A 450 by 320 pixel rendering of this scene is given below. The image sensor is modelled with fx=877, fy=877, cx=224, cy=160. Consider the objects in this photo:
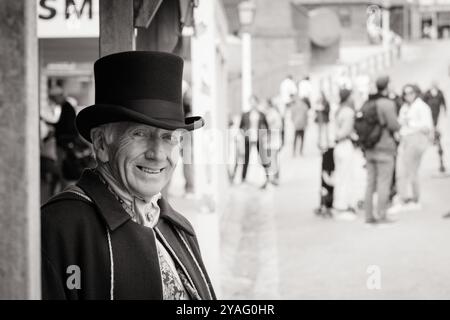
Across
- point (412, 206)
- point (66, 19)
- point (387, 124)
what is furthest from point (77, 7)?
point (412, 206)

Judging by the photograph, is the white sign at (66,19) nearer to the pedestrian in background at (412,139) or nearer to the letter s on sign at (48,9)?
the letter s on sign at (48,9)

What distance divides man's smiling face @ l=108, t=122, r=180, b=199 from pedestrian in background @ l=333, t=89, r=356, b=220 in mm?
7802

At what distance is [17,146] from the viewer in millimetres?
1604

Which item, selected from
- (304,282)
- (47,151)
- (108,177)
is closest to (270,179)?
(47,151)

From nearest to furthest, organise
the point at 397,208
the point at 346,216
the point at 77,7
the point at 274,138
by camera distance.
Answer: the point at 77,7 → the point at 346,216 → the point at 397,208 → the point at 274,138

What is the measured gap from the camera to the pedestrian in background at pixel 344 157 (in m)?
10.0

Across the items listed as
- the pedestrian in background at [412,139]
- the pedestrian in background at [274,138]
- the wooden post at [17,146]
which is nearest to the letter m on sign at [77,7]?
the pedestrian in background at [412,139]

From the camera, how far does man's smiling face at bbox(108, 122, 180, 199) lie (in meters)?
2.23

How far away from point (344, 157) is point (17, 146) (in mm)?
8803

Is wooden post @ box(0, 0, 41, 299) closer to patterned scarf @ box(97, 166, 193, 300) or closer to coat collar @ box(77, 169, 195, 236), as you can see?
coat collar @ box(77, 169, 195, 236)

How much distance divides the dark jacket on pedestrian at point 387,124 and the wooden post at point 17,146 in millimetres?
7711

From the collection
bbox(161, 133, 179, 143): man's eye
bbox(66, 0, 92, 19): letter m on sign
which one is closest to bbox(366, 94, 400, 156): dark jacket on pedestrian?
bbox(66, 0, 92, 19): letter m on sign

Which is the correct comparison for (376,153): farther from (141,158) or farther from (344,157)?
(141,158)

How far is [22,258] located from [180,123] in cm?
73
